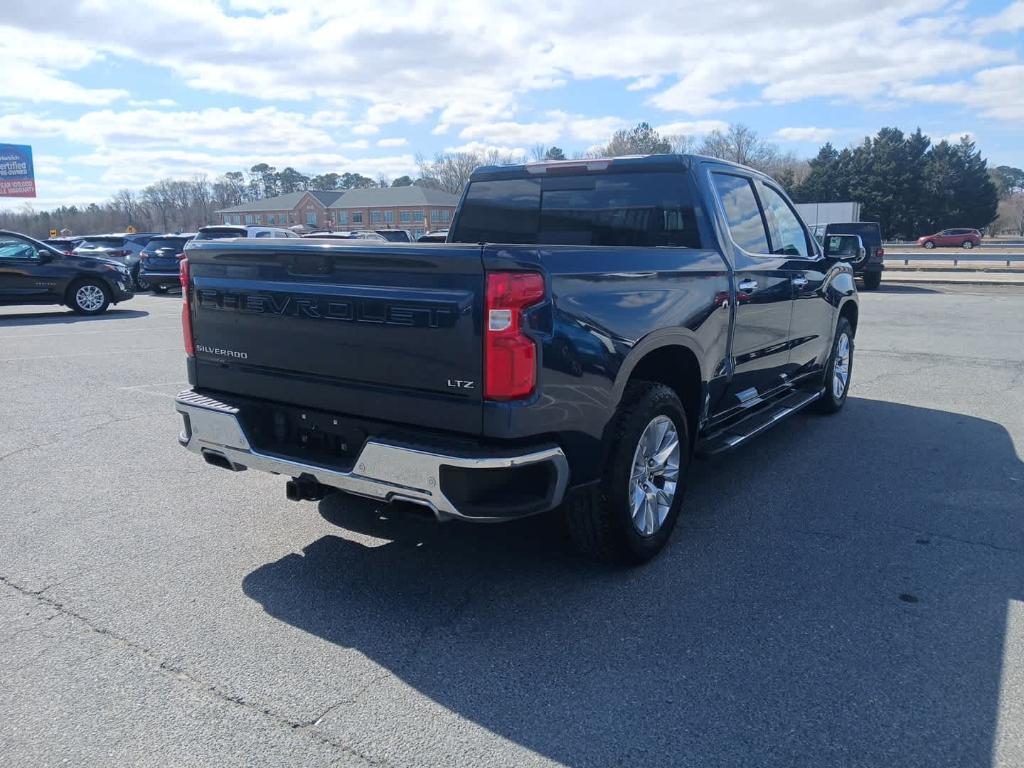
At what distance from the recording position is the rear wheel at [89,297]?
16078mm

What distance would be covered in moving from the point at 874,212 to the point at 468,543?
70.9m

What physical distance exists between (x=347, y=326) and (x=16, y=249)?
14732mm

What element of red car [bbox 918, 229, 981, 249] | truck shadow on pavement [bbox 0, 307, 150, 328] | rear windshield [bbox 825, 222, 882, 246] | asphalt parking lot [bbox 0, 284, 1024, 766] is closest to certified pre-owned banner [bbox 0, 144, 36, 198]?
truck shadow on pavement [bbox 0, 307, 150, 328]

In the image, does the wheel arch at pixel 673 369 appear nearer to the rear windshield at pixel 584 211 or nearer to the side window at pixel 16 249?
the rear windshield at pixel 584 211

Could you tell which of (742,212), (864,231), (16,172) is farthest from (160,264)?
(16,172)

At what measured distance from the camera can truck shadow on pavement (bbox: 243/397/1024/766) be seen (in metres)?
2.76

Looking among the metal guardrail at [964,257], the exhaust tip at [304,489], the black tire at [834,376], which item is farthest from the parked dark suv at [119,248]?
the metal guardrail at [964,257]

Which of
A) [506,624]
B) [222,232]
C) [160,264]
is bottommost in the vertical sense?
[506,624]

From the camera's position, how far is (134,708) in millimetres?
2881

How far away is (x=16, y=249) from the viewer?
50.1 feet

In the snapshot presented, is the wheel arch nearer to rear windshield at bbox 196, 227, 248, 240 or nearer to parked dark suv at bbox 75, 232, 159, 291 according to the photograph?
rear windshield at bbox 196, 227, 248, 240

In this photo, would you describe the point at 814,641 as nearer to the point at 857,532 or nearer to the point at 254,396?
the point at 857,532

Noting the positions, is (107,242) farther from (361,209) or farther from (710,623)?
(361,209)

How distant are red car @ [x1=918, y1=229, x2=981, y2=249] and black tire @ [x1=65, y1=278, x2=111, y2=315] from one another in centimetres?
5506
